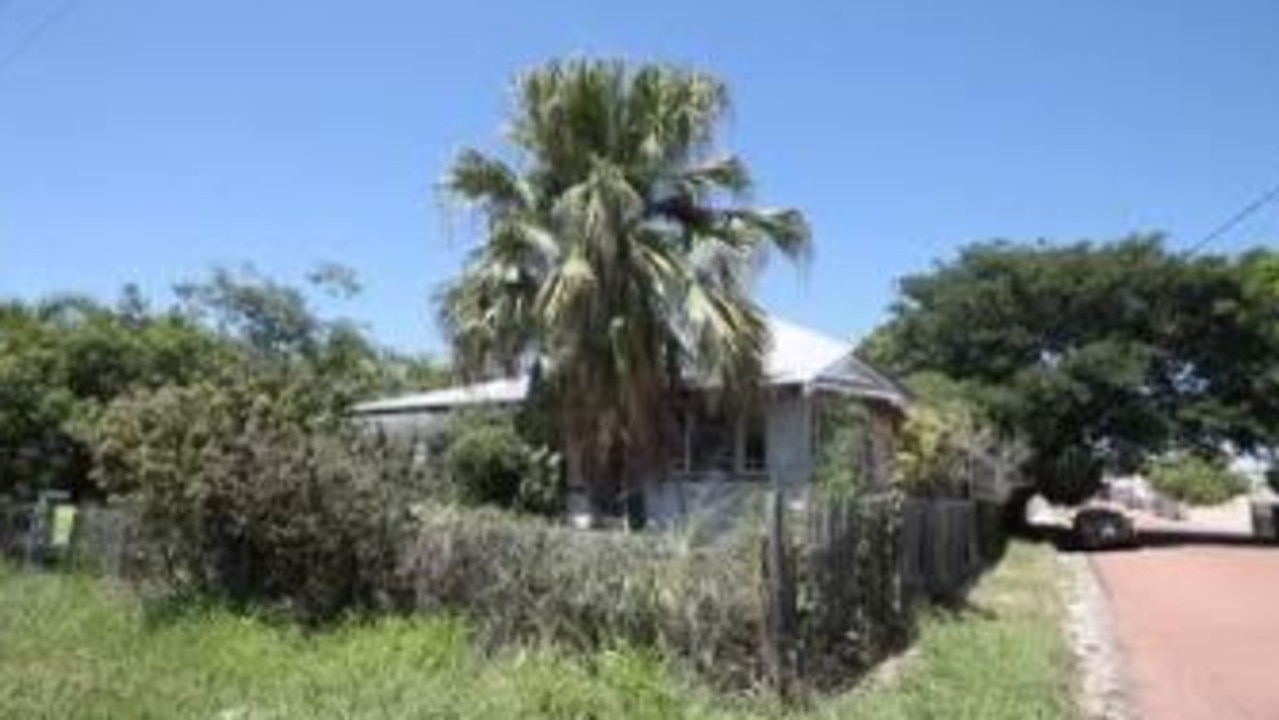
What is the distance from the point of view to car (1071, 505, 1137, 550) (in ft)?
133

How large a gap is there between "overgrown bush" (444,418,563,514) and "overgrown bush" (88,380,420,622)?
5.42m

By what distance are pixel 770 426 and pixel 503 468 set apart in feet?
14.5

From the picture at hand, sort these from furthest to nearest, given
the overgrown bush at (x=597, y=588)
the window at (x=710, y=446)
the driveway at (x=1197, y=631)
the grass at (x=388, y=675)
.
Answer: the window at (x=710, y=446) < the driveway at (x=1197, y=631) < the overgrown bush at (x=597, y=588) < the grass at (x=388, y=675)

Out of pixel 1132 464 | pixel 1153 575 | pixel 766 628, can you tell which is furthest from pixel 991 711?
pixel 1132 464

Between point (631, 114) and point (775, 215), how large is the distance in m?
2.60

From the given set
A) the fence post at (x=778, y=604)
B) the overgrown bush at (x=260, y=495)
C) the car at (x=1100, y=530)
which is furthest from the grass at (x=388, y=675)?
the car at (x=1100, y=530)

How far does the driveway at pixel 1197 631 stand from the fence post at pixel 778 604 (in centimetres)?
313

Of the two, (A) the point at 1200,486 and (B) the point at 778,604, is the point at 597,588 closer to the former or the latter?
(B) the point at 778,604

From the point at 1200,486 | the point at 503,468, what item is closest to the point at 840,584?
the point at 503,468

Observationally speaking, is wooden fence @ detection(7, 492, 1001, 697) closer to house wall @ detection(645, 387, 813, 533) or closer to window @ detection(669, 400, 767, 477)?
house wall @ detection(645, 387, 813, 533)

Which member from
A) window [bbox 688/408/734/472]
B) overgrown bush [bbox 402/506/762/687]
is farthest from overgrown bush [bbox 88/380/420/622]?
window [bbox 688/408/734/472]

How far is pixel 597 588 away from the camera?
13641 mm

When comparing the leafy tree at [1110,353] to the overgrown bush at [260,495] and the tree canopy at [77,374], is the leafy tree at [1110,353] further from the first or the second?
the overgrown bush at [260,495]

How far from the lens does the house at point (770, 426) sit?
2462cm
